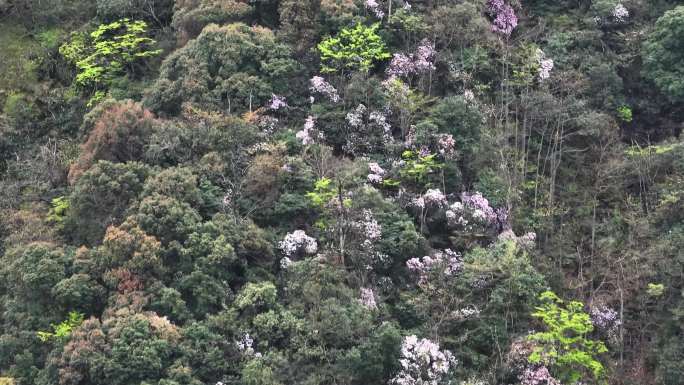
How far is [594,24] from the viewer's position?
123 feet

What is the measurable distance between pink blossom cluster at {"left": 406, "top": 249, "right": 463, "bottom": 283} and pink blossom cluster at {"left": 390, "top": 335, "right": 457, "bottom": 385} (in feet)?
9.17

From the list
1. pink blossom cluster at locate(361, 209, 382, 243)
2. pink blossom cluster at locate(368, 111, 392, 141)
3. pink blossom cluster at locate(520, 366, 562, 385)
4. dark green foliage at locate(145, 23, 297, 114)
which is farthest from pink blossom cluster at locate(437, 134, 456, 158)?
pink blossom cluster at locate(520, 366, 562, 385)

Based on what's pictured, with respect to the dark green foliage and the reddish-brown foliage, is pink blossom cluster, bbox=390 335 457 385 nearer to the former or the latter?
the dark green foliage

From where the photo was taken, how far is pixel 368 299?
2723 cm

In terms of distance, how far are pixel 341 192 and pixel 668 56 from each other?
15125mm

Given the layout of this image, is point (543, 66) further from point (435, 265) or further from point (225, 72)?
point (225, 72)

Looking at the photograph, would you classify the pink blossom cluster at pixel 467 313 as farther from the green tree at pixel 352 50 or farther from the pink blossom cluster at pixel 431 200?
the green tree at pixel 352 50

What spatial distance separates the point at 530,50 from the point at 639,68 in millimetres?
4637

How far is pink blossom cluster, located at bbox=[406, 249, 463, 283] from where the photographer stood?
2822 cm

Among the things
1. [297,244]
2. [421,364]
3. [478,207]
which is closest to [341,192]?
[297,244]

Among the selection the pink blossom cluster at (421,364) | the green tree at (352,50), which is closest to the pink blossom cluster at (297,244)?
the pink blossom cluster at (421,364)

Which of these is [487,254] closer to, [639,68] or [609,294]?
[609,294]

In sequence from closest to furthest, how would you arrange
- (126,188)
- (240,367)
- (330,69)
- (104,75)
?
1. (240,367)
2. (126,188)
3. (330,69)
4. (104,75)

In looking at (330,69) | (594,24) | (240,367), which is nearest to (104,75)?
(330,69)
